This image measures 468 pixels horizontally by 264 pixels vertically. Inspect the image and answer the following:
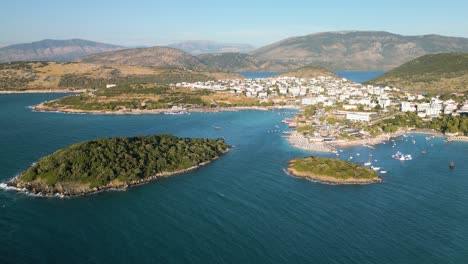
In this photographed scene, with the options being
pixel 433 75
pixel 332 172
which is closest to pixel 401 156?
pixel 332 172

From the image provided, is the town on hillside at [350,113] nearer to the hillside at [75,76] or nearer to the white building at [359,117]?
the white building at [359,117]

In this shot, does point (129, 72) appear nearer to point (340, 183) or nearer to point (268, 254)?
point (340, 183)

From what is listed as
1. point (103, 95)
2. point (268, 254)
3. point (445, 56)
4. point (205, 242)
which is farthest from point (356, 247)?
point (445, 56)

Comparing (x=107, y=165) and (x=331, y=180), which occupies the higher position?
(x=107, y=165)

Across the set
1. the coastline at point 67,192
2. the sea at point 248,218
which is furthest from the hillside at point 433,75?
the coastline at point 67,192

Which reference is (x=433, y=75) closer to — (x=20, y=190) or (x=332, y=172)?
(x=332, y=172)
